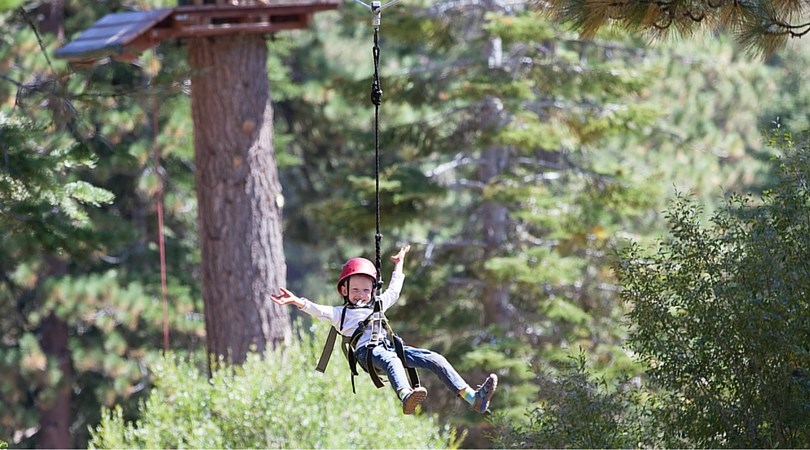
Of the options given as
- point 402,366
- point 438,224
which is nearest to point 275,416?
point 402,366

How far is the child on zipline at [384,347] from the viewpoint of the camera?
14.8 feet

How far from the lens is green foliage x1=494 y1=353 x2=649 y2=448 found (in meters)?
6.00

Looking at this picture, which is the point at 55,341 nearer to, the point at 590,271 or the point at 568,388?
the point at 590,271

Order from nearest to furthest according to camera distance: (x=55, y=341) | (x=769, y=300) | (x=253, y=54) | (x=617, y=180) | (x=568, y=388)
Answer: (x=769, y=300), (x=568, y=388), (x=253, y=54), (x=617, y=180), (x=55, y=341)

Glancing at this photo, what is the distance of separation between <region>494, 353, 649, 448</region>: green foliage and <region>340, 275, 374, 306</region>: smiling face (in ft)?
5.28

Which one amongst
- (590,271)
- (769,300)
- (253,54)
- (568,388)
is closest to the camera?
(769,300)

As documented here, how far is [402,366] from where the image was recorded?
183 inches

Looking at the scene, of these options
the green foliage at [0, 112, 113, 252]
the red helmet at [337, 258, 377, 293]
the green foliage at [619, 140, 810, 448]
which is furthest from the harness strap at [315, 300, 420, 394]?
the green foliage at [0, 112, 113, 252]

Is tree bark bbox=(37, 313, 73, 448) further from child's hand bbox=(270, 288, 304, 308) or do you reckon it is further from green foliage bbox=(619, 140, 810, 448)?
child's hand bbox=(270, 288, 304, 308)

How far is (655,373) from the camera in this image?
19.5 feet

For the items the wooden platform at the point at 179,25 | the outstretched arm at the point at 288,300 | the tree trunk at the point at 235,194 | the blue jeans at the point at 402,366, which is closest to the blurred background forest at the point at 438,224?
the wooden platform at the point at 179,25

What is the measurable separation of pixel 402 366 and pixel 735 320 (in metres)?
1.98

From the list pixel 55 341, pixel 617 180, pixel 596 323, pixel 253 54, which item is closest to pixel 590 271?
pixel 596 323

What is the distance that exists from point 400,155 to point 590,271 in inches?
147
